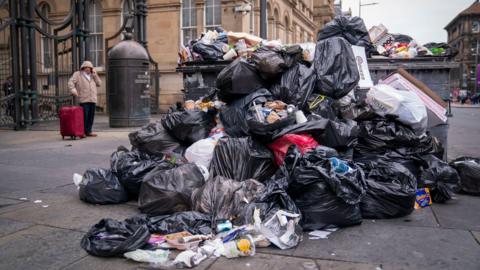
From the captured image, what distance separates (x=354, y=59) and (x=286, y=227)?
2.59 meters

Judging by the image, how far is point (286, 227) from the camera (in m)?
3.20

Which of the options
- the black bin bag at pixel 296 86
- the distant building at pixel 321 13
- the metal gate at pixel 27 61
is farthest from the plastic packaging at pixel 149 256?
the distant building at pixel 321 13

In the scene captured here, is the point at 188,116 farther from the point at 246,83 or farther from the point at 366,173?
the point at 366,173

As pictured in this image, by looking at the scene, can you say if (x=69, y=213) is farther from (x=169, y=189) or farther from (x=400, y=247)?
(x=400, y=247)

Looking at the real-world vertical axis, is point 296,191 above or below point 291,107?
below

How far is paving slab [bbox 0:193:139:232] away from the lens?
369 centimetres

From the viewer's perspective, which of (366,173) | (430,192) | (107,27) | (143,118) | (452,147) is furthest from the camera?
(107,27)

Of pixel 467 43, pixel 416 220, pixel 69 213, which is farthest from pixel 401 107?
pixel 467 43

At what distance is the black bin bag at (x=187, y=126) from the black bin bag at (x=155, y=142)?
73mm

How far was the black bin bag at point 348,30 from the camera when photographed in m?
5.70

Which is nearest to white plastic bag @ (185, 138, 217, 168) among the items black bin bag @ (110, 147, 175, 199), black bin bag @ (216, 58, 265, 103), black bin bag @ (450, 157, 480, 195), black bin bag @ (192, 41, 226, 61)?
black bin bag @ (110, 147, 175, 199)

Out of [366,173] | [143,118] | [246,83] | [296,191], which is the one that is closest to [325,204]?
[296,191]

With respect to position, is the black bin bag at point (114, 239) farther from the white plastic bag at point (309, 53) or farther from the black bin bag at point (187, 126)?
the white plastic bag at point (309, 53)

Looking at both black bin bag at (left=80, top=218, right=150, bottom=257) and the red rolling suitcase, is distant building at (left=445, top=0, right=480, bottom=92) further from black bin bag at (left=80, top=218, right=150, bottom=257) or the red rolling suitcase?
black bin bag at (left=80, top=218, right=150, bottom=257)
